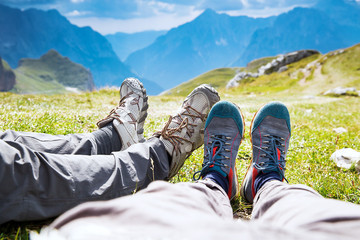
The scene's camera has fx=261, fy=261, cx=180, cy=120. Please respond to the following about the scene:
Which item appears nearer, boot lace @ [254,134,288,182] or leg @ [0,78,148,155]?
leg @ [0,78,148,155]

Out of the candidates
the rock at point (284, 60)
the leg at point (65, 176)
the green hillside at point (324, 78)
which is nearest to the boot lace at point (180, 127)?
the leg at point (65, 176)

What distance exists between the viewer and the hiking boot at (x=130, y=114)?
12.1 feet

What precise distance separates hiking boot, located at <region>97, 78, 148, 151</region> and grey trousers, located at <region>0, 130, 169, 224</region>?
41.3 inches

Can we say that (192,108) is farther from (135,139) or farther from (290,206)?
(290,206)

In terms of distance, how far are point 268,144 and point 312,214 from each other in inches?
86.0

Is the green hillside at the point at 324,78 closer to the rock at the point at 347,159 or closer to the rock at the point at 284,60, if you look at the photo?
the rock at the point at 284,60

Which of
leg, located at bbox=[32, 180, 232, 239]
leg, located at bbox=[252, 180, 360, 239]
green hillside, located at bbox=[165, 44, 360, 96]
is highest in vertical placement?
green hillside, located at bbox=[165, 44, 360, 96]

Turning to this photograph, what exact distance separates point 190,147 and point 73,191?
192cm

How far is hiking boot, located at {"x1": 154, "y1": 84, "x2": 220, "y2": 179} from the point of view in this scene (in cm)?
320

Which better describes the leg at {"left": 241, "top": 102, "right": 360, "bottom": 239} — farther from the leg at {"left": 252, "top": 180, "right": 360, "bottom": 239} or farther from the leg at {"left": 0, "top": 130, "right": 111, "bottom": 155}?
the leg at {"left": 0, "top": 130, "right": 111, "bottom": 155}

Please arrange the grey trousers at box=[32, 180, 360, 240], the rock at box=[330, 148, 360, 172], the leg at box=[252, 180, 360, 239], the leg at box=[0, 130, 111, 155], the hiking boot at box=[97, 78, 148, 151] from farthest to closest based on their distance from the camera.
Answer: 1. the rock at box=[330, 148, 360, 172]
2. the hiking boot at box=[97, 78, 148, 151]
3. the leg at box=[0, 130, 111, 155]
4. the leg at box=[252, 180, 360, 239]
5. the grey trousers at box=[32, 180, 360, 240]

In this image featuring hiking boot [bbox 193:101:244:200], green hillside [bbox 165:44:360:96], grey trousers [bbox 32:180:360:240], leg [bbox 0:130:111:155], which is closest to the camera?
grey trousers [bbox 32:180:360:240]

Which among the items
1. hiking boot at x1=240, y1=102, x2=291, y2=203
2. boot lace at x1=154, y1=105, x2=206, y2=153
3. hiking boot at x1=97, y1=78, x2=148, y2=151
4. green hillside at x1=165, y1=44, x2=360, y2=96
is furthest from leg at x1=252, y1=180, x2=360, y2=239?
green hillside at x1=165, y1=44, x2=360, y2=96

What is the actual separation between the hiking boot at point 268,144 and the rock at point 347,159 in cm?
106
